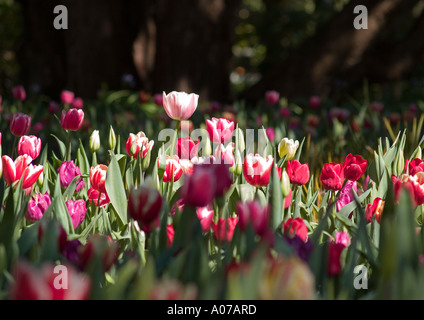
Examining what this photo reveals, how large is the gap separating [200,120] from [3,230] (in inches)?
115

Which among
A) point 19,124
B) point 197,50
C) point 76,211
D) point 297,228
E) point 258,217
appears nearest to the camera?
point 258,217

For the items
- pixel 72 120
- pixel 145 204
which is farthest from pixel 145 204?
pixel 72 120

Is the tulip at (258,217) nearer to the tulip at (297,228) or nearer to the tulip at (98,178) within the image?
the tulip at (297,228)

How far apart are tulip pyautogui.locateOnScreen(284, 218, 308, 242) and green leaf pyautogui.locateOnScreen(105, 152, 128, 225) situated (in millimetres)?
521

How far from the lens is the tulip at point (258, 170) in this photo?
1534 mm

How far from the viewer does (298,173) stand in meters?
1.67

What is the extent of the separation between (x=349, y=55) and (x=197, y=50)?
5.11 ft

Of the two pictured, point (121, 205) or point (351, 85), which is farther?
point (351, 85)

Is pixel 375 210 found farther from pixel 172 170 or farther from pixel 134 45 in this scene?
pixel 134 45

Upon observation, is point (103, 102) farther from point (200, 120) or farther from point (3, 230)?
point (3, 230)

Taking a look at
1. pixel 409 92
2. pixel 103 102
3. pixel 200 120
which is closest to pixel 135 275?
pixel 200 120
